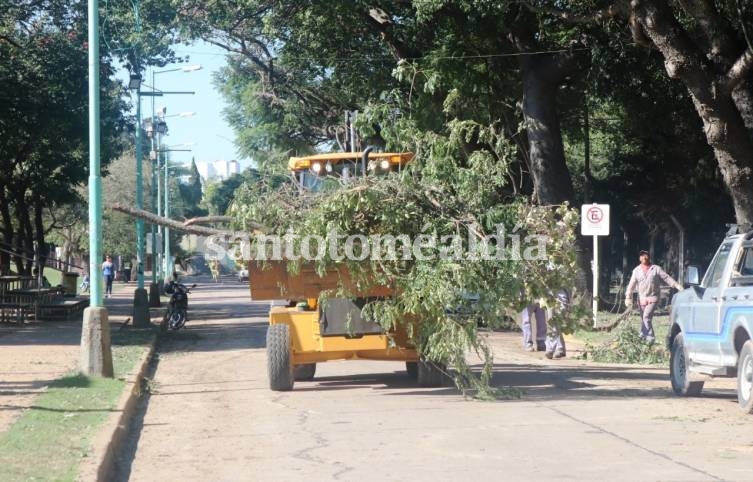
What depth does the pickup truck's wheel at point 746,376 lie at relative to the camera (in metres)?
11.7

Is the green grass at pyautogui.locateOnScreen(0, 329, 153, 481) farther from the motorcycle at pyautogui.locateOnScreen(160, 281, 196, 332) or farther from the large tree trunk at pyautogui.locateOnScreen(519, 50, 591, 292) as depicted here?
the large tree trunk at pyautogui.locateOnScreen(519, 50, 591, 292)

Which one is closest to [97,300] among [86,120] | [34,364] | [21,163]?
[34,364]

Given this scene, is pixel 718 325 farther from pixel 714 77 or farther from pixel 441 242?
pixel 714 77

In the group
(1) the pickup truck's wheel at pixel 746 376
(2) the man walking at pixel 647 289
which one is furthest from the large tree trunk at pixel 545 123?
(1) the pickup truck's wheel at pixel 746 376

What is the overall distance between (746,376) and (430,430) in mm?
3631

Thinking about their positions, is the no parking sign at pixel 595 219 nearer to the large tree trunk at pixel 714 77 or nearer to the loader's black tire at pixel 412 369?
the large tree trunk at pixel 714 77

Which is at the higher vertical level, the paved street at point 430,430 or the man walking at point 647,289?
the man walking at point 647,289

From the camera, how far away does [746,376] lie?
11898mm

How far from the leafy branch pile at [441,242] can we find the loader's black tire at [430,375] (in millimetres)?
824

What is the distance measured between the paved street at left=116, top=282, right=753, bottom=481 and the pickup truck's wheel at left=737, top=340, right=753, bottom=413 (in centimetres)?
19

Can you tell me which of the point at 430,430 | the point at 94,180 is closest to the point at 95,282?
the point at 94,180

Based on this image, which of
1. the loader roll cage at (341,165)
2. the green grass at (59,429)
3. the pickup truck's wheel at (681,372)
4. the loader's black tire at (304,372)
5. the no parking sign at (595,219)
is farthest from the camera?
the no parking sign at (595,219)

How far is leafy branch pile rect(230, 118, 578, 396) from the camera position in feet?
41.4

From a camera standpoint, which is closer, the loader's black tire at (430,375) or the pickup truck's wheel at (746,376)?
the pickup truck's wheel at (746,376)
